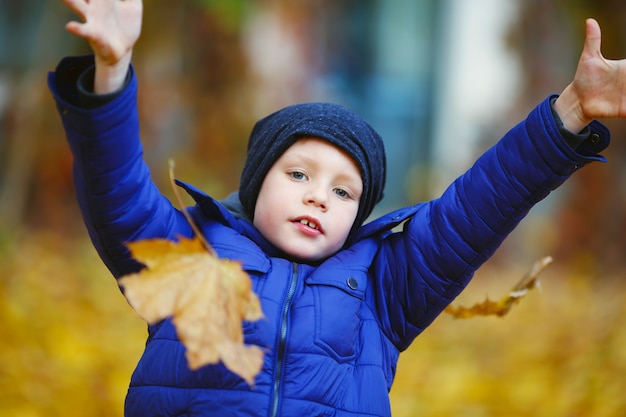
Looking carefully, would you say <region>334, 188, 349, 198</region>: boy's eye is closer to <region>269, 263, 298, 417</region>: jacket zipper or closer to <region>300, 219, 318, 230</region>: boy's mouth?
<region>300, 219, 318, 230</region>: boy's mouth

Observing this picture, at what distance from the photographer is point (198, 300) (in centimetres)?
179

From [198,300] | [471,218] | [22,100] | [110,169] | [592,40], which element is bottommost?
[198,300]

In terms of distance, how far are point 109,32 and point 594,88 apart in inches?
40.9

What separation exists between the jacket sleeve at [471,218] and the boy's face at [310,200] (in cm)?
16

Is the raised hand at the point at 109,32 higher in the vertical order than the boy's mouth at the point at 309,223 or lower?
higher

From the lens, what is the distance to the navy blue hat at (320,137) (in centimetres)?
220

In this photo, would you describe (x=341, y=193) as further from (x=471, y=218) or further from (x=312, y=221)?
(x=471, y=218)

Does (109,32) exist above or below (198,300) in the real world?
above

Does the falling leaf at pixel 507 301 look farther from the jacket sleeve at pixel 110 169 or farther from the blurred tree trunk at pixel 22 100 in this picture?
the blurred tree trunk at pixel 22 100

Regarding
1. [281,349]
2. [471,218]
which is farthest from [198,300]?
[471,218]

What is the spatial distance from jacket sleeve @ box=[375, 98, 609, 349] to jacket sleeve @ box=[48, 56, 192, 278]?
0.57m

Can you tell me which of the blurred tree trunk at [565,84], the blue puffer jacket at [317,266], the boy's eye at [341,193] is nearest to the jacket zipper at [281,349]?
the blue puffer jacket at [317,266]

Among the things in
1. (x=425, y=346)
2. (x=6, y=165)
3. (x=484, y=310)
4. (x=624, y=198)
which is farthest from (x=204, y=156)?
(x=484, y=310)

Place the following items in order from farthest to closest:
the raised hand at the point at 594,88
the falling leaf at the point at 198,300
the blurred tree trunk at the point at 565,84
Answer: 1. the blurred tree trunk at the point at 565,84
2. the raised hand at the point at 594,88
3. the falling leaf at the point at 198,300
